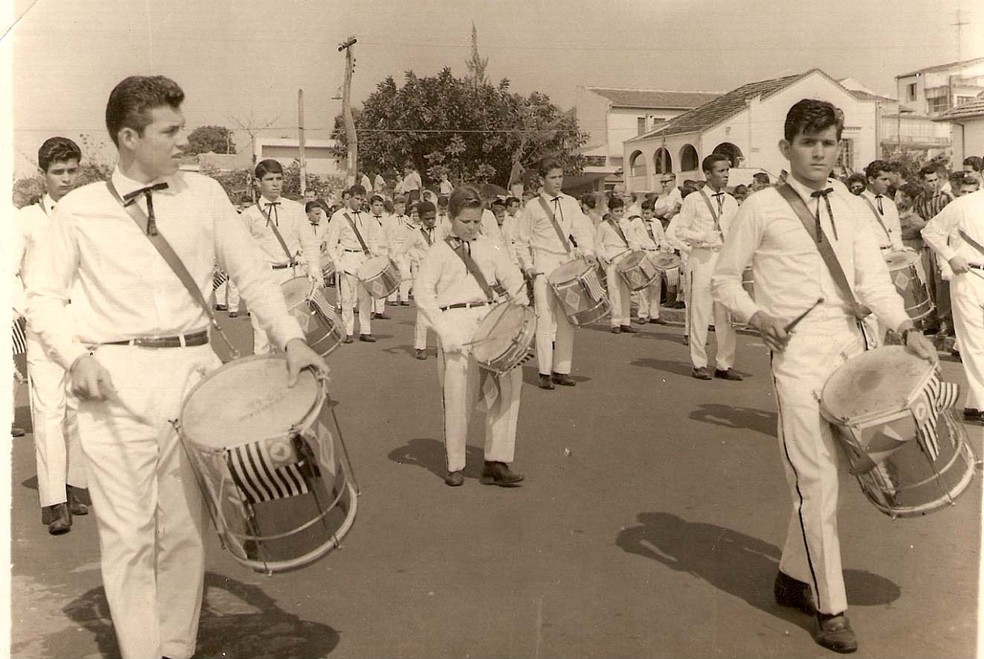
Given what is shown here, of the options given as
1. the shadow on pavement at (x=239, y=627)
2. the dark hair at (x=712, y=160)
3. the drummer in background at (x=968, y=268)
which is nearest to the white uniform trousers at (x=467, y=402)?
the shadow on pavement at (x=239, y=627)

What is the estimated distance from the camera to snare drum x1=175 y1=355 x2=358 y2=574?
12.0 ft

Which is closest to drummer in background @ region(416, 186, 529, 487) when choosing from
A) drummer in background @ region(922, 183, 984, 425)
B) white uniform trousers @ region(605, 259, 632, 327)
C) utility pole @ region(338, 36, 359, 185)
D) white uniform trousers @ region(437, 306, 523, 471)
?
white uniform trousers @ region(437, 306, 523, 471)

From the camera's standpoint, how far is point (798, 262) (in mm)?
4715

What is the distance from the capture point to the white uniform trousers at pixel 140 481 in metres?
3.92

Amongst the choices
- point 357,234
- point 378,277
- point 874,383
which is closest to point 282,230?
point 378,277

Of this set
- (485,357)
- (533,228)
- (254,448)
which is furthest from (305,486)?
(533,228)

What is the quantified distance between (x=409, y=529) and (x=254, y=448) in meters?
2.81

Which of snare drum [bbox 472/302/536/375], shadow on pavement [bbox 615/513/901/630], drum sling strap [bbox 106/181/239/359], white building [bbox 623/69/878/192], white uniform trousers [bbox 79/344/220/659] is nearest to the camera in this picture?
white uniform trousers [bbox 79/344/220/659]

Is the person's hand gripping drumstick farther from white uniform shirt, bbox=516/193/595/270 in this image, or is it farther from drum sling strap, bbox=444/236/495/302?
white uniform shirt, bbox=516/193/595/270

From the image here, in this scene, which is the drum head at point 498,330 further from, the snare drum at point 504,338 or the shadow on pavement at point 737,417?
the shadow on pavement at point 737,417

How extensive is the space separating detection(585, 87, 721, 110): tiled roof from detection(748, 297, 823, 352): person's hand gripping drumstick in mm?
62120

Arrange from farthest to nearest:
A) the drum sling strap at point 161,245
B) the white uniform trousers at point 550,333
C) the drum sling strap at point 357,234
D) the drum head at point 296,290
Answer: the drum sling strap at point 357,234 → the white uniform trousers at point 550,333 → the drum head at point 296,290 → the drum sling strap at point 161,245

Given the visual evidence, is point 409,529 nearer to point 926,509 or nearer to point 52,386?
point 52,386

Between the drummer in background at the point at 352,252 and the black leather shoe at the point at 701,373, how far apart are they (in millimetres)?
5898
